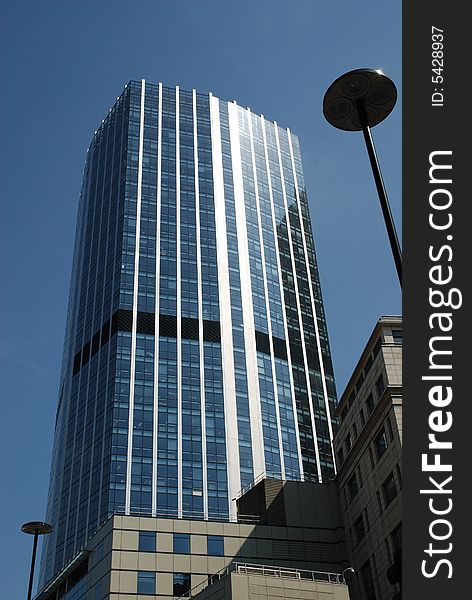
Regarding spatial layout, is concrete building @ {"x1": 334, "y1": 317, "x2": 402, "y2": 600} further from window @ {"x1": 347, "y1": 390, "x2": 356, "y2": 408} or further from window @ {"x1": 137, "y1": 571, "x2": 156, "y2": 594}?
window @ {"x1": 137, "y1": 571, "x2": 156, "y2": 594}

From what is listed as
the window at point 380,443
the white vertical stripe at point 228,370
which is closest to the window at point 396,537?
the window at point 380,443

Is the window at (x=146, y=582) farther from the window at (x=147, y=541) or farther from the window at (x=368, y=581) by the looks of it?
the window at (x=368, y=581)

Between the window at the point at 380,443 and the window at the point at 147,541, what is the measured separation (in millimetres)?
22767

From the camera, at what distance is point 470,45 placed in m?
13.5

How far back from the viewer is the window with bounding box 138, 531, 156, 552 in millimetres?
68625

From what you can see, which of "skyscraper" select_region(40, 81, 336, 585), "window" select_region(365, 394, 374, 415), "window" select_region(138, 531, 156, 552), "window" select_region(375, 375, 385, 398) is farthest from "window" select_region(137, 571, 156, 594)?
"skyscraper" select_region(40, 81, 336, 585)

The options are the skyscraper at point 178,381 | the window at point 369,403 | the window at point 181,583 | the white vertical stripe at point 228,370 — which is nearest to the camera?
the window at point 369,403

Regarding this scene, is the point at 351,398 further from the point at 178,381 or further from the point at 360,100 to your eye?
the point at 178,381

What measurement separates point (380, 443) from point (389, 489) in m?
4.14

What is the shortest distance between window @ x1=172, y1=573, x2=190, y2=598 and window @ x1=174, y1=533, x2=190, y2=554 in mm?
2096

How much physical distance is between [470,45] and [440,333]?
577 centimetres

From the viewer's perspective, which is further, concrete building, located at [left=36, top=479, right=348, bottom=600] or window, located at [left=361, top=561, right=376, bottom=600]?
concrete building, located at [left=36, top=479, right=348, bottom=600]

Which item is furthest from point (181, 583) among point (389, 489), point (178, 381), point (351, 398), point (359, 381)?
point (178, 381)

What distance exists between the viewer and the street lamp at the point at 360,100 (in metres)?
19.0
